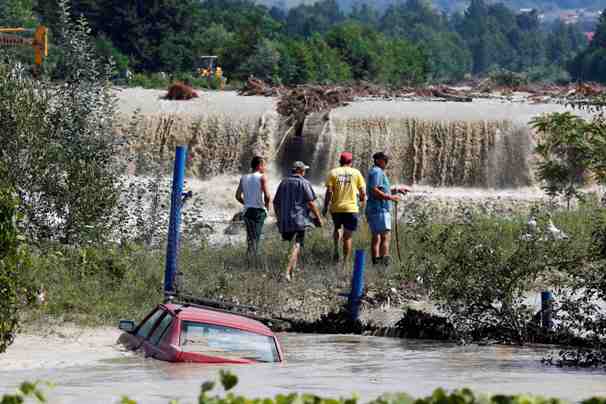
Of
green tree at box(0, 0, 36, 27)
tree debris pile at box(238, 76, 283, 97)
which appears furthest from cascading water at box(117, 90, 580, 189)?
green tree at box(0, 0, 36, 27)

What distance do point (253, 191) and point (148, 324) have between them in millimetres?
5537

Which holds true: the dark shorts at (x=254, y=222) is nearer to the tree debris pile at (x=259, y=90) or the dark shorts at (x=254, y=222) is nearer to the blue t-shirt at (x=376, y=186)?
the blue t-shirt at (x=376, y=186)

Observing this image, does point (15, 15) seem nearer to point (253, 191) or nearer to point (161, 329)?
point (253, 191)

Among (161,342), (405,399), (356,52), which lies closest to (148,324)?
(161,342)

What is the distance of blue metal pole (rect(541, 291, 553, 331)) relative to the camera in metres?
16.0

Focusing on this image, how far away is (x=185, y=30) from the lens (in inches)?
3145

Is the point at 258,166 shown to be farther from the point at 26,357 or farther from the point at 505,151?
the point at 505,151

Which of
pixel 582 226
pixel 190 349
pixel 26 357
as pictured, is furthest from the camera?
pixel 582 226

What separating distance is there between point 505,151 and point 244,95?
354 inches

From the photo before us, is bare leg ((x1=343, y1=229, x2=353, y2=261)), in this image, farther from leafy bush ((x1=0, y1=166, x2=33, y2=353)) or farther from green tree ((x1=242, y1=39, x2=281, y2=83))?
green tree ((x1=242, y1=39, x2=281, y2=83))

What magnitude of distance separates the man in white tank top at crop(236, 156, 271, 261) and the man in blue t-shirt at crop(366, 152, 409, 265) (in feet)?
4.55

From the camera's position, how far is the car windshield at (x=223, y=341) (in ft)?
42.0

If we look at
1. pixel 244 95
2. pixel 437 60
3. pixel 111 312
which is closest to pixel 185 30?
pixel 244 95

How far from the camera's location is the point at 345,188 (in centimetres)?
1983
